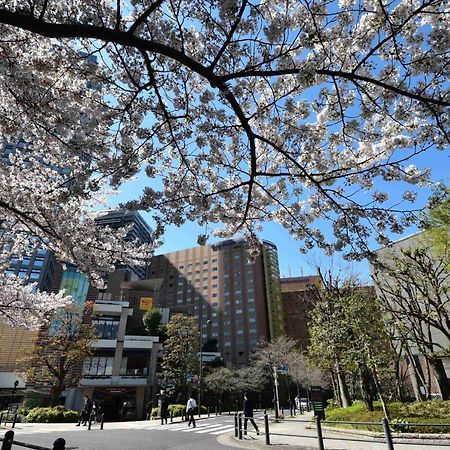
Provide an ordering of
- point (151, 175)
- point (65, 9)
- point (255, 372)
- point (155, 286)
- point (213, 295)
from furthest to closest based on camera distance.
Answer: point (213, 295), point (155, 286), point (255, 372), point (151, 175), point (65, 9)

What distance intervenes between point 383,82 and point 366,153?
1.64 meters

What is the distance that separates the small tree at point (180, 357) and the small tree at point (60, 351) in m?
8.39

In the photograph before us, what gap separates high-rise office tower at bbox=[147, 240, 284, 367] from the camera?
207 ft

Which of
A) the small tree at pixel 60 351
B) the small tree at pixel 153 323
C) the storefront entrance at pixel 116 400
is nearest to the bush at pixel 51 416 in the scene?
the small tree at pixel 60 351

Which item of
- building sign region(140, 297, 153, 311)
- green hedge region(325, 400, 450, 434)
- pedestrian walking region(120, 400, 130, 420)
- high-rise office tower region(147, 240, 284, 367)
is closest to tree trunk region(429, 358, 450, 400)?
green hedge region(325, 400, 450, 434)

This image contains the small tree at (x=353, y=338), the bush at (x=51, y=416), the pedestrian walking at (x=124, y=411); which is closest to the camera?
the small tree at (x=353, y=338)

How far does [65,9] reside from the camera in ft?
12.8

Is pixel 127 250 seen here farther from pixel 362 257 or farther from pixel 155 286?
pixel 155 286

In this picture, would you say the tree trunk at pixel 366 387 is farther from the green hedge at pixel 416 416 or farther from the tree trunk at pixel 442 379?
the tree trunk at pixel 442 379

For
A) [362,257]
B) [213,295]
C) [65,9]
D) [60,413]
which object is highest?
[213,295]

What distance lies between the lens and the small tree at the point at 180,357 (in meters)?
29.2

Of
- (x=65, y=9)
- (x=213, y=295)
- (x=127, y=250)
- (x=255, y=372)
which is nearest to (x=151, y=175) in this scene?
(x=127, y=250)

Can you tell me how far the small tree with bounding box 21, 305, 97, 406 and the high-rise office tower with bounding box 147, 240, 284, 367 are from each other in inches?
1407

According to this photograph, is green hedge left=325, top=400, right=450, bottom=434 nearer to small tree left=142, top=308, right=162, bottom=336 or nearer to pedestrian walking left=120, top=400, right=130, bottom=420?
pedestrian walking left=120, top=400, right=130, bottom=420
